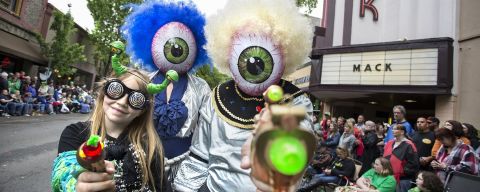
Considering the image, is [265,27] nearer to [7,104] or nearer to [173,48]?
[173,48]

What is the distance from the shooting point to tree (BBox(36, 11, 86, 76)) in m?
19.0

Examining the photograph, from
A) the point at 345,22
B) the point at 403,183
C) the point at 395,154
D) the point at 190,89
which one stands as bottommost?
the point at 403,183

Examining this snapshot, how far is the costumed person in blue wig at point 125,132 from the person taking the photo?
4.68 ft

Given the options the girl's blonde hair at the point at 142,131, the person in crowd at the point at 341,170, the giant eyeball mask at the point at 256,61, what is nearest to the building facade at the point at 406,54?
the person in crowd at the point at 341,170

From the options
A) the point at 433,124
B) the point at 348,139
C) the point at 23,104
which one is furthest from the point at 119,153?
the point at 23,104

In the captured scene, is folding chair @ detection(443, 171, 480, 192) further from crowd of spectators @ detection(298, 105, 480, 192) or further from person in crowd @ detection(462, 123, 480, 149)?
person in crowd @ detection(462, 123, 480, 149)

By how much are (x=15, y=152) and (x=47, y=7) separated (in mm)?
16168

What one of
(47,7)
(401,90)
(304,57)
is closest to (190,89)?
(304,57)

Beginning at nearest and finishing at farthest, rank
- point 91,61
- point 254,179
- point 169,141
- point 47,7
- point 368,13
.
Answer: point 254,179 < point 169,141 < point 368,13 < point 47,7 < point 91,61

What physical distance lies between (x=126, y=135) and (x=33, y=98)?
14590 mm

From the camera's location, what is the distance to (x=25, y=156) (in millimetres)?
6320

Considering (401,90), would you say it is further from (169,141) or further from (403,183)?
(169,141)

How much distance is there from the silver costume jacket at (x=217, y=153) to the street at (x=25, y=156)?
11.4 ft

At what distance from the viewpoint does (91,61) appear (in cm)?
2861
